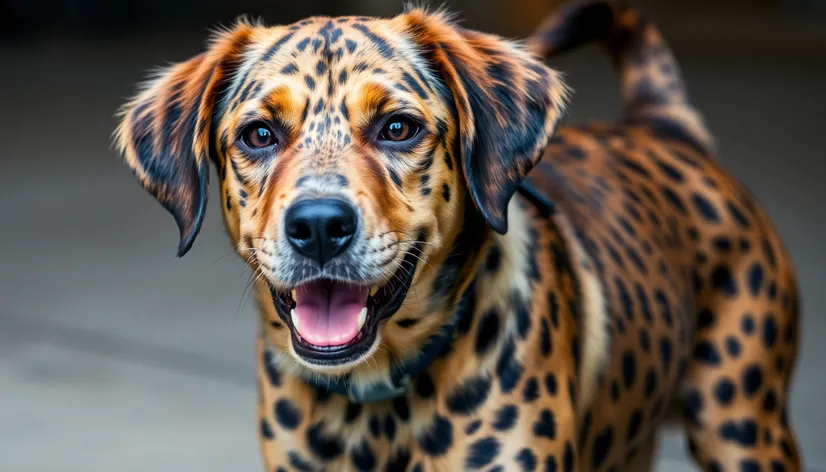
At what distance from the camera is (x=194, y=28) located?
19.6m

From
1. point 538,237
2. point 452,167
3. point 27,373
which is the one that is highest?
point 452,167

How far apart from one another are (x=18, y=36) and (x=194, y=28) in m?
2.60

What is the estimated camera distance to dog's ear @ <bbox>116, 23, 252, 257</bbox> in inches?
131

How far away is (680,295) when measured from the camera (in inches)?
158

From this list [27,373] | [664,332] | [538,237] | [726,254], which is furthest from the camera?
[27,373]

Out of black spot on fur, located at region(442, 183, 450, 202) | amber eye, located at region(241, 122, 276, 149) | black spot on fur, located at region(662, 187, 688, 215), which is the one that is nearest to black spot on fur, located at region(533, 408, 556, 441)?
black spot on fur, located at region(442, 183, 450, 202)

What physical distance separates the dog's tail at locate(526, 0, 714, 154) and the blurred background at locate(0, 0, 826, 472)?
57.7 inches

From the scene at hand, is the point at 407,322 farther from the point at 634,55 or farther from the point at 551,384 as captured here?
the point at 634,55

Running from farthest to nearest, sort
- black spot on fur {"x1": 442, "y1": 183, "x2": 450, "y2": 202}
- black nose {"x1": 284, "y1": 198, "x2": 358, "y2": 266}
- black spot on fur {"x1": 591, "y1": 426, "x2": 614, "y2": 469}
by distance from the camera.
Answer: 1. black spot on fur {"x1": 591, "y1": 426, "x2": 614, "y2": 469}
2. black spot on fur {"x1": 442, "y1": 183, "x2": 450, "y2": 202}
3. black nose {"x1": 284, "y1": 198, "x2": 358, "y2": 266}

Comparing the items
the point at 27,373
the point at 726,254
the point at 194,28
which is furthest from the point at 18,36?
the point at 726,254


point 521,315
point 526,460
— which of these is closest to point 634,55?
point 521,315

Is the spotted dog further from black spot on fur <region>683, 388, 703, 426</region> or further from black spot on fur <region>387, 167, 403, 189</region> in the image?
black spot on fur <region>683, 388, 703, 426</region>

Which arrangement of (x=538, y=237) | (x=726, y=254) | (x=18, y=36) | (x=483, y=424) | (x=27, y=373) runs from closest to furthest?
(x=483, y=424)
(x=538, y=237)
(x=726, y=254)
(x=27, y=373)
(x=18, y=36)

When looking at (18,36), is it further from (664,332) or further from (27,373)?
(664,332)
